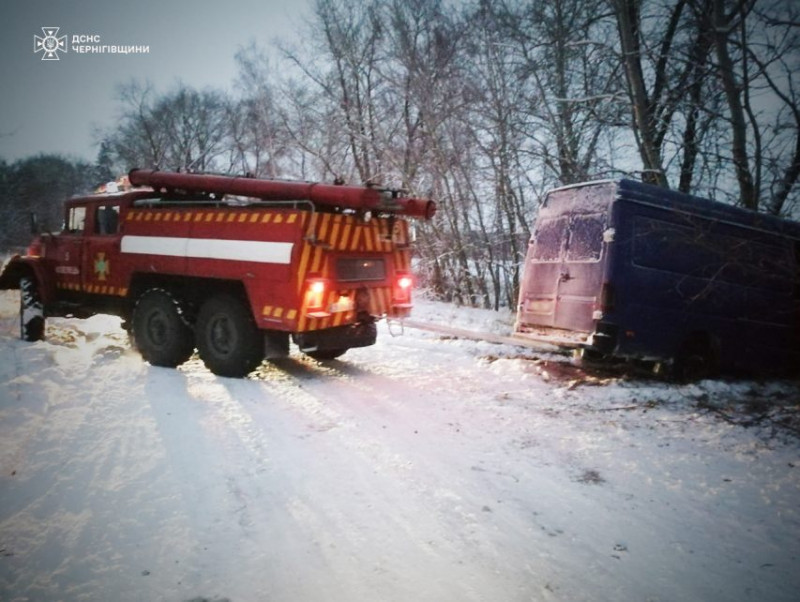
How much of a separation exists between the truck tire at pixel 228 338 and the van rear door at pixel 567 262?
4.07 metres

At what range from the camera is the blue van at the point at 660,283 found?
19.0ft

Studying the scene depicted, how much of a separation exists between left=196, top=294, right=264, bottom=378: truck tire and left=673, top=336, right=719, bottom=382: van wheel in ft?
19.3

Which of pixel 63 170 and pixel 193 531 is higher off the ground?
pixel 63 170

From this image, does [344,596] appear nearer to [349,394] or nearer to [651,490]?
[651,490]

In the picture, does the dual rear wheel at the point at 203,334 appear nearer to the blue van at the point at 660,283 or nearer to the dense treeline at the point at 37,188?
the blue van at the point at 660,283

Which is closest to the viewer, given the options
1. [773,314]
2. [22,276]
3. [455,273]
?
[773,314]

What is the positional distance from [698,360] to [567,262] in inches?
94.8

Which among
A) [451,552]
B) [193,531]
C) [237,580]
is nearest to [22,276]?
[193,531]

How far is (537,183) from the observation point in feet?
42.2

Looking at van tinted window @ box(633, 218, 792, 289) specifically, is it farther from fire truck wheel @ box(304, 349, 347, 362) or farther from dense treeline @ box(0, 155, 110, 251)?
dense treeline @ box(0, 155, 110, 251)

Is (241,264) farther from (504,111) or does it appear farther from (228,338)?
(504,111)

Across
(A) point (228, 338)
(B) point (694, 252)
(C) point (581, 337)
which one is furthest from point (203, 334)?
(B) point (694, 252)

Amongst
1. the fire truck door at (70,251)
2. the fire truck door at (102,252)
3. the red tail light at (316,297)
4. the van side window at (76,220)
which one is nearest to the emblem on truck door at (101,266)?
the fire truck door at (102,252)

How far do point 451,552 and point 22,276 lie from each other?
882cm
